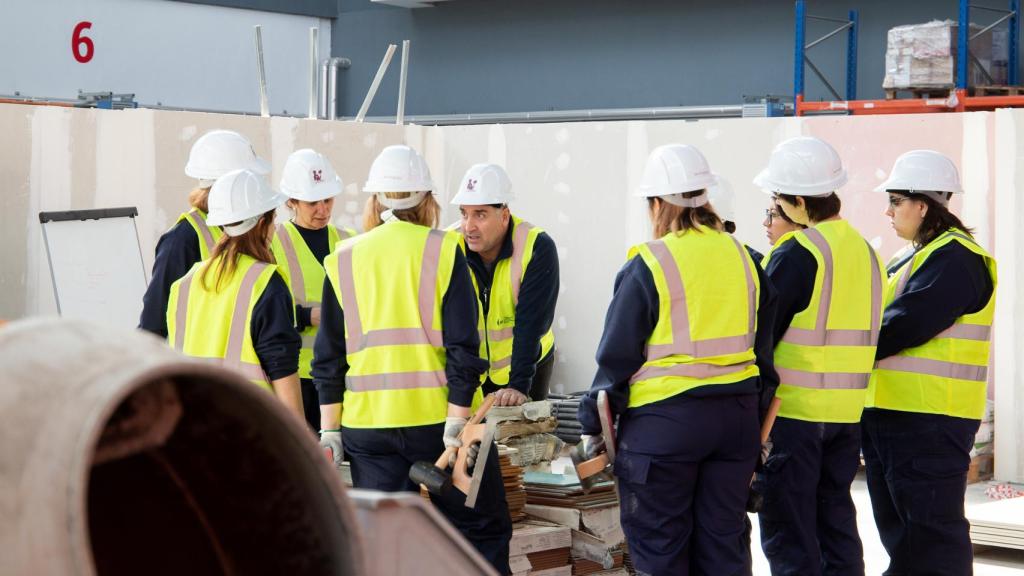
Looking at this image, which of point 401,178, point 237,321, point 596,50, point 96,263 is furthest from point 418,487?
point 596,50

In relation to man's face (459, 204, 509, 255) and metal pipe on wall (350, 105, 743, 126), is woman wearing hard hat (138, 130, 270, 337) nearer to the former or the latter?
man's face (459, 204, 509, 255)

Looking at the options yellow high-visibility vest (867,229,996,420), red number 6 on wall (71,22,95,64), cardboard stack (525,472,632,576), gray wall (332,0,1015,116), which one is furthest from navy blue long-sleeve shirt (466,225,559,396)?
red number 6 on wall (71,22,95,64)

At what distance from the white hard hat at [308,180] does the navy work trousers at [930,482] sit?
2688mm

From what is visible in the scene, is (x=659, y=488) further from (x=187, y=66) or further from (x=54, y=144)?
(x=187, y=66)

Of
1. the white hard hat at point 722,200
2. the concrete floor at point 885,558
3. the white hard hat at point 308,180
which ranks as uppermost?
the white hard hat at point 308,180

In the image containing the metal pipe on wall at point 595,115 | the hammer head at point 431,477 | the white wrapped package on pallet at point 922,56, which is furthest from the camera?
the metal pipe on wall at point 595,115

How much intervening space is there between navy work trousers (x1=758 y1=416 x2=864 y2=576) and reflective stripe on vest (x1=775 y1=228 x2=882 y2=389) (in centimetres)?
16

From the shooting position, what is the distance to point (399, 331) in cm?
432

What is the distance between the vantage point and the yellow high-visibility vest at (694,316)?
4113mm

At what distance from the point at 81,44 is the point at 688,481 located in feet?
44.6

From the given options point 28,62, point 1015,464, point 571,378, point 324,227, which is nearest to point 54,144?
point 324,227

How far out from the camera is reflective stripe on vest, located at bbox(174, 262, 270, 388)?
169 inches

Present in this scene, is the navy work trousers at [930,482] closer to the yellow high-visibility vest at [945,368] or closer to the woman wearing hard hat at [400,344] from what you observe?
the yellow high-visibility vest at [945,368]

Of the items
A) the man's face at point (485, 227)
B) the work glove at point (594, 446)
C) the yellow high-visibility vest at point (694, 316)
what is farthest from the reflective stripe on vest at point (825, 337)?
the man's face at point (485, 227)
